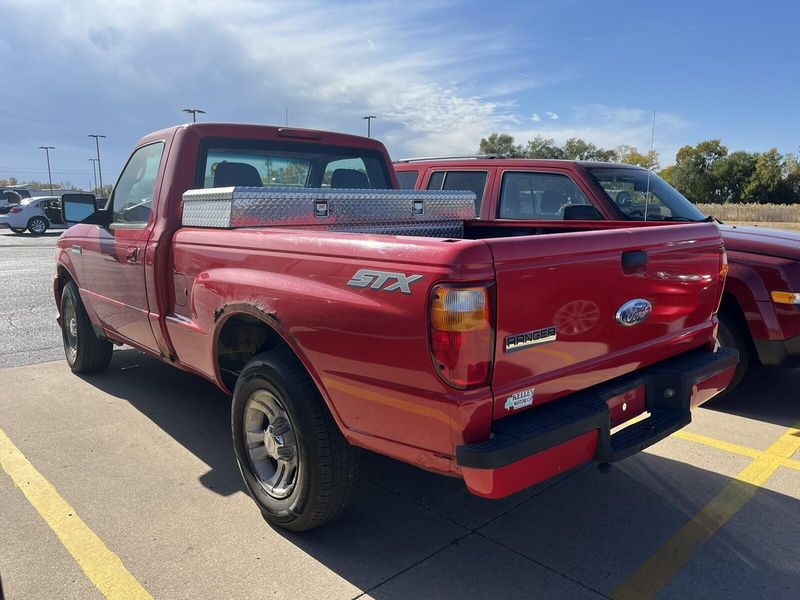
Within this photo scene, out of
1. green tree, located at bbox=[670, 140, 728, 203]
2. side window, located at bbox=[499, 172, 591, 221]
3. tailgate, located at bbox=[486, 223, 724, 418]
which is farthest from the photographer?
green tree, located at bbox=[670, 140, 728, 203]

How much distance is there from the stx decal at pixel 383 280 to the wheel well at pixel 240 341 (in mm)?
946

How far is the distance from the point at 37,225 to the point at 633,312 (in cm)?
2853

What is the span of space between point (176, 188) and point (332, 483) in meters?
2.18

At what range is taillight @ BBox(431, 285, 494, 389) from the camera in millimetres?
2070

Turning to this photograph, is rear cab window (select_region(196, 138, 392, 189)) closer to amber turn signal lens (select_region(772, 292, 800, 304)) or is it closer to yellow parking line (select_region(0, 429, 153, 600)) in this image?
yellow parking line (select_region(0, 429, 153, 600))

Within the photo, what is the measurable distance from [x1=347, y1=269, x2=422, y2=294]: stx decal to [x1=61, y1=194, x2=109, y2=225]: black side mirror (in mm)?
3122

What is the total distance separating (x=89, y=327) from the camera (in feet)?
17.4

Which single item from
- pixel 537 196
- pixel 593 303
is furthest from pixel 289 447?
pixel 537 196

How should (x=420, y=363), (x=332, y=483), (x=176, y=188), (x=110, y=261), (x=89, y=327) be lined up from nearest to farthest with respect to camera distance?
(x=420, y=363) → (x=332, y=483) → (x=176, y=188) → (x=110, y=261) → (x=89, y=327)

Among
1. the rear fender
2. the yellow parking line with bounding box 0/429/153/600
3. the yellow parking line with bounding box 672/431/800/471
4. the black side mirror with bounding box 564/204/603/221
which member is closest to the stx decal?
the rear fender

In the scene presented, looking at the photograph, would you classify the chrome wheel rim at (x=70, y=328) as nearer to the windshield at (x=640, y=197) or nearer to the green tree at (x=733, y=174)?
the windshield at (x=640, y=197)

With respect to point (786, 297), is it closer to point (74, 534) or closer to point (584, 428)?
point (584, 428)

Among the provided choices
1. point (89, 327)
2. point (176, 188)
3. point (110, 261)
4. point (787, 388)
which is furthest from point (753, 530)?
point (89, 327)

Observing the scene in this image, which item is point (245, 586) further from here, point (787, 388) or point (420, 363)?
point (787, 388)
